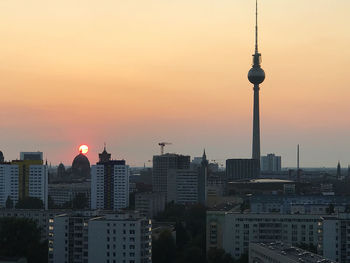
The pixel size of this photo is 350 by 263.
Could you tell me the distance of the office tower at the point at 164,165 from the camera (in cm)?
14588

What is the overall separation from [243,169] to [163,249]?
5519 inches

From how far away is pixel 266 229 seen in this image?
191 ft

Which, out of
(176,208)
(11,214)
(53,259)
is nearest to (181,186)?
(176,208)

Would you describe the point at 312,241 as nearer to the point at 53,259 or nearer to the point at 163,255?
the point at 163,255

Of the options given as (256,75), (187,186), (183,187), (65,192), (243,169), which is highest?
(256,75)

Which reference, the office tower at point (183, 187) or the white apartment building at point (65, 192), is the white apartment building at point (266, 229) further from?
the white apartment building at point (65, 192)

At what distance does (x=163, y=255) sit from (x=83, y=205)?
52.6 meters

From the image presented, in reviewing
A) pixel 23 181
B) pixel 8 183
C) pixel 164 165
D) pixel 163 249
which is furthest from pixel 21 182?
pixel 163 249

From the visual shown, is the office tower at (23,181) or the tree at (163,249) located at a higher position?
the office tower at (23,181)

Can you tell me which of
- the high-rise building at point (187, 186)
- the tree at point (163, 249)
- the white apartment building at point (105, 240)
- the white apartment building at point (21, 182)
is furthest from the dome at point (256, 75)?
the white apartment building at point (105, 240)

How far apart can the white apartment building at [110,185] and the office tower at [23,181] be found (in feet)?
23.5

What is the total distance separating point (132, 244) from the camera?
4559cm

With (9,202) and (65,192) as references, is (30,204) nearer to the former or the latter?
(9,202)

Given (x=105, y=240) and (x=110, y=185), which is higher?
(x=110, y=185)
